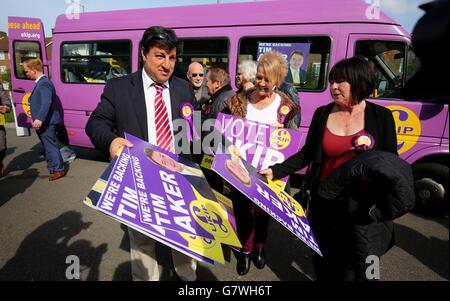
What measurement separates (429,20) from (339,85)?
1082 millimetres

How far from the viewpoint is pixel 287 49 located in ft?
13.6

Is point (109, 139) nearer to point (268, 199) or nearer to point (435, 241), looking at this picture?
point (268, 199)

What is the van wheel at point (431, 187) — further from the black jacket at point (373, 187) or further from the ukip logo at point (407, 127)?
the black jacket at point (373, 187)

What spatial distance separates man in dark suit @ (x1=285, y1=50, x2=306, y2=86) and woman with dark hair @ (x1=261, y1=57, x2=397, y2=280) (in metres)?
2.51

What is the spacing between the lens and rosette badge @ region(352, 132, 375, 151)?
1.58 m

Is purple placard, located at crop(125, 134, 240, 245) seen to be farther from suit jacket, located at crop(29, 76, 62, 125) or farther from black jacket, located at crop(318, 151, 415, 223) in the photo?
suit jacket, located at crop(29, 76, 62, 125)

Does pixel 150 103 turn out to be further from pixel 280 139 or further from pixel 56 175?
pixel 56 175

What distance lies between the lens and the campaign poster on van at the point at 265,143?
81.2 inches

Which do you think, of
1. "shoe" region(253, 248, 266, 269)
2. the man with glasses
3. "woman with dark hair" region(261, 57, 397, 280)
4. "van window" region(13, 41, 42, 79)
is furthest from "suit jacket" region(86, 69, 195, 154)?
"van window" region(13, 41, 42, 79)

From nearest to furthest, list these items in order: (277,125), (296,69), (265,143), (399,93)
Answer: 1. (265,143)
2. (277,125)
3. (399,93)
4. (296,69)

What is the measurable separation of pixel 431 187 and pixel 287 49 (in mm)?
2735

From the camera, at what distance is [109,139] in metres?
1.53

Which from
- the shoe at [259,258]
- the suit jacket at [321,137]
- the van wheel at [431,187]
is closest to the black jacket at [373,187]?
the suit jacket at [321,137]

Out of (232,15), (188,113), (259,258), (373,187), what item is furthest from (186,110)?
(232,15)
